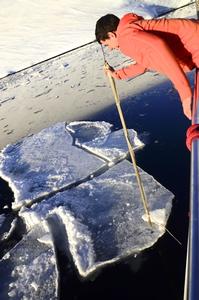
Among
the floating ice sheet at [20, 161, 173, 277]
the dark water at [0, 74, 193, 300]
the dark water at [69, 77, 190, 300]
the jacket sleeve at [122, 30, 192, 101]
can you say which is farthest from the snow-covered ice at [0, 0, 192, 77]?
the jacket sleeve at [122, 30, 192, 101]

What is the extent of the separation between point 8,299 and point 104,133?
289 centimetres

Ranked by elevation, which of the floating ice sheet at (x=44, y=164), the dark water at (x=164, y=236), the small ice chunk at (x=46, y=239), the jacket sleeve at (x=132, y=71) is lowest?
the floating ice sheet at (x=44, y=164)

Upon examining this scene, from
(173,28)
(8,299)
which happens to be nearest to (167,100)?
(173,28)

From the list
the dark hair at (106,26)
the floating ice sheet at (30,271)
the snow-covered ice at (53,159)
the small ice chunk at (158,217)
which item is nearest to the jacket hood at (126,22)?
the dark hair at (106,26)

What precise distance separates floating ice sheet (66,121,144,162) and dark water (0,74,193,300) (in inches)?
9.0

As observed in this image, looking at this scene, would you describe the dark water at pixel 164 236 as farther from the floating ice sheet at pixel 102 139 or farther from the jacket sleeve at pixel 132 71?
the jacket sleeve at pixel 132 71

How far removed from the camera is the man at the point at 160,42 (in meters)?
2.20

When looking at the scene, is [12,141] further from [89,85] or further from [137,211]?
[137,211]

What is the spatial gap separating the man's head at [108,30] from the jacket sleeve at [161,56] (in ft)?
0.82

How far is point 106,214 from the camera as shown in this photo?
3.56 m

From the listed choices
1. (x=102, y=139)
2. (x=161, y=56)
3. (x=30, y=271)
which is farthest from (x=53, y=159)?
(x=161, y=56)

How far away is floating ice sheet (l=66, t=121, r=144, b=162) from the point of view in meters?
4.65

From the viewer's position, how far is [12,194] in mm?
4523

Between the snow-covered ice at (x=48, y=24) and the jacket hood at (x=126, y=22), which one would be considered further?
the snow-covered ice at (x=48, y=24)
